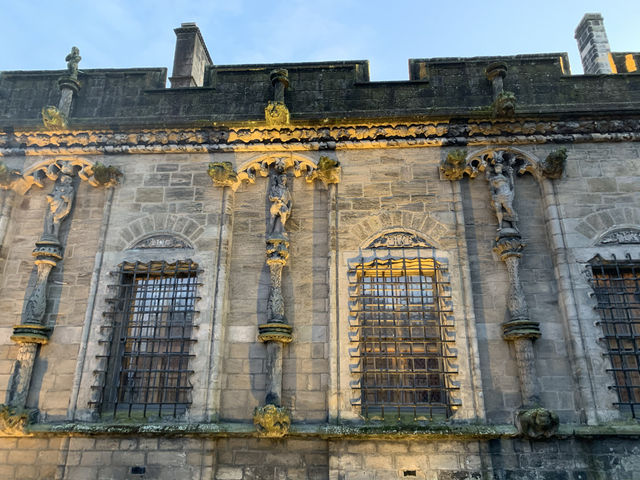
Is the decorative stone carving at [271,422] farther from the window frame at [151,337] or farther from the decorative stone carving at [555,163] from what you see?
the decorative stone carving at [555,163]

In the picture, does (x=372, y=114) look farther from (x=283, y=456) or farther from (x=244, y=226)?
(x=283, y=456)

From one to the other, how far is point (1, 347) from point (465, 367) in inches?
254

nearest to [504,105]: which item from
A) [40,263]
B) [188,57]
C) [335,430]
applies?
[335,430]

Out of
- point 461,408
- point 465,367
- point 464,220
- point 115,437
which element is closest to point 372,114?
point 464,220

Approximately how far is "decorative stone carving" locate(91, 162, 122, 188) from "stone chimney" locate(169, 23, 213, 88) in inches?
94.6

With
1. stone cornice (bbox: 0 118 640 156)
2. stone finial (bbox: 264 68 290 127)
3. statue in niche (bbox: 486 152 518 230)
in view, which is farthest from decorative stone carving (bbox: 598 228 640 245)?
stone finial (bbox: 264 68 290 127)

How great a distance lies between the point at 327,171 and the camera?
7.18 m

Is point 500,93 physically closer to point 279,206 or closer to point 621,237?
point 621,237

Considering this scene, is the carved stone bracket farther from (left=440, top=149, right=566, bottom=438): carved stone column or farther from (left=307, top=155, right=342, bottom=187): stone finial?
(left=307, top=155, right=342, bottom=187): stone finial

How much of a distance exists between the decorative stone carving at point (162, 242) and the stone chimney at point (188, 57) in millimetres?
3272

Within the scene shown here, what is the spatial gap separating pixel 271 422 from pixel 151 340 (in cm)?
205

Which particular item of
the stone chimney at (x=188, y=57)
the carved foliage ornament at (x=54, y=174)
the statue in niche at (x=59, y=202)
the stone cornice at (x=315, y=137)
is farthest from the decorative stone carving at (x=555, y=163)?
the statue in niche at (x=59, y=202)

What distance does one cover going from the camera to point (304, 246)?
23.1ft

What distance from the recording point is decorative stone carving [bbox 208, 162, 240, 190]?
7.18 metres
